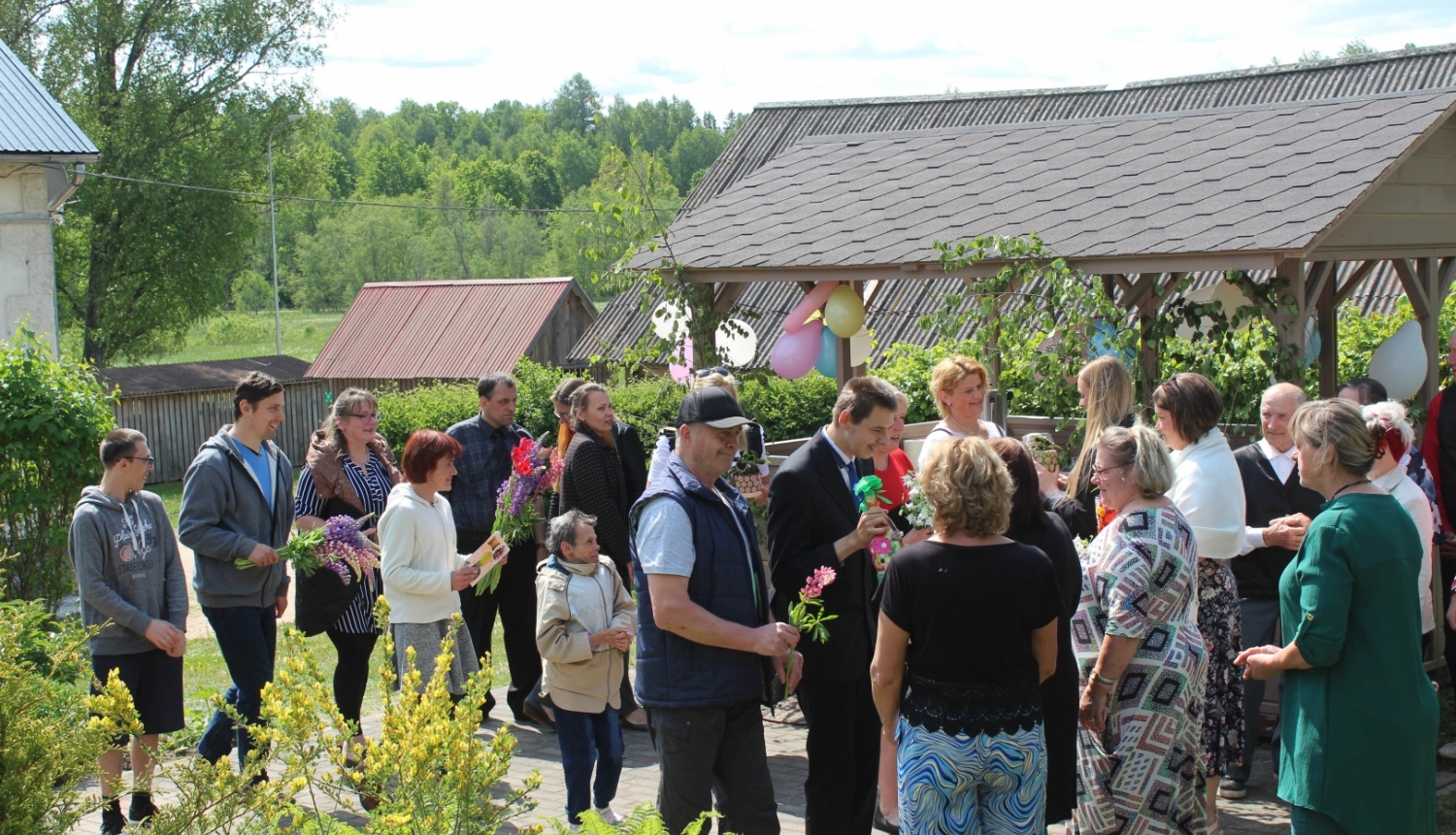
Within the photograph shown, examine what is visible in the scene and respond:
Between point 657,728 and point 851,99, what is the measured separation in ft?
80.5

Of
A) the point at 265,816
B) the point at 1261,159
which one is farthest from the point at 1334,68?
the point at 265,816

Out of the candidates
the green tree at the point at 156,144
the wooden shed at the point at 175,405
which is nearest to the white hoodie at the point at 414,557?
the wooden shed at the point at 175,405

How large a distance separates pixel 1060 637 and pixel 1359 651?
85 cm

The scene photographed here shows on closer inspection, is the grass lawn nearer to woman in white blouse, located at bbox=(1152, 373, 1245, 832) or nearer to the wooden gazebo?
the wooden gazebo

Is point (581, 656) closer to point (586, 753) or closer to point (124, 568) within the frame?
point (586, 753)

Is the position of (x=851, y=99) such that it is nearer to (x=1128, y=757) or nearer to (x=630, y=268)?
(x=630, y=268)

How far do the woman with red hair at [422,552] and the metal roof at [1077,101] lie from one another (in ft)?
50.3

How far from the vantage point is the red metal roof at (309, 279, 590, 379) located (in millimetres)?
30469

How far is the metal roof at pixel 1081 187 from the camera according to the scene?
22.5ft

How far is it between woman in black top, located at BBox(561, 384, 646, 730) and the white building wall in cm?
1176

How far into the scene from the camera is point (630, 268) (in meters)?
8.48

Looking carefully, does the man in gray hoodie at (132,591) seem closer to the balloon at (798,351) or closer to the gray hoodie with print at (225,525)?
the gray hoodie with print at (225,525)

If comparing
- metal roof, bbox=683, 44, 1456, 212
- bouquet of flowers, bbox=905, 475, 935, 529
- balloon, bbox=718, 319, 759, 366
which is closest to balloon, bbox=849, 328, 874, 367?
balloon, bbox=718, 319, 759, 366

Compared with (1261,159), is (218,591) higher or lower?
lower
